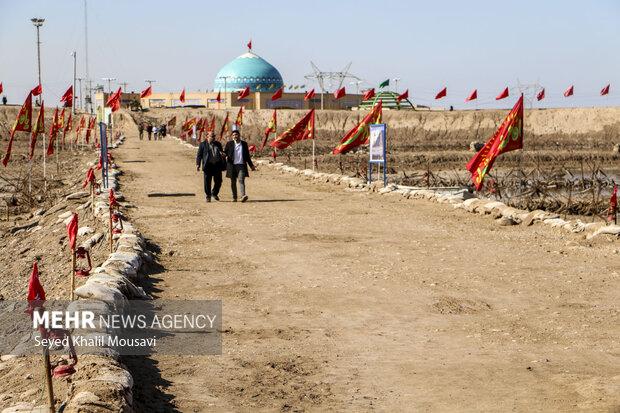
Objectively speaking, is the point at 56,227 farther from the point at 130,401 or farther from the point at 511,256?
the point at 130,401

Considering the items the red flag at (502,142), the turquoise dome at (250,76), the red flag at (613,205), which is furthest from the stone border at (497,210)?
the turquoise dome at (250,76)

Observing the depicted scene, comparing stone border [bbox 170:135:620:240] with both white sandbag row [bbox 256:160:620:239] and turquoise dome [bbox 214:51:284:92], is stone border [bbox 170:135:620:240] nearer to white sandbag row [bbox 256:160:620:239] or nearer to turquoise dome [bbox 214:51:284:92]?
white sandbag row [bbox 256:160:620:239]

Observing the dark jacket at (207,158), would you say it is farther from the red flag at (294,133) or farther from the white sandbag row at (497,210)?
the red flag at (294,133)

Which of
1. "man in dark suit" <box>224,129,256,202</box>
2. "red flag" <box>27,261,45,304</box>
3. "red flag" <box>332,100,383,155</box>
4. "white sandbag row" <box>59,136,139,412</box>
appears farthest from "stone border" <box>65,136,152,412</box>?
"red flag" <box>332,100,383,155</box>

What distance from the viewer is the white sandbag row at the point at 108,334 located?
5685 mm

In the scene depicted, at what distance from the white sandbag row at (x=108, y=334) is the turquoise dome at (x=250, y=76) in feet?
293

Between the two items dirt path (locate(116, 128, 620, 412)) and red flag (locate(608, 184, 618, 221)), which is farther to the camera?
red flag (locate(608, 184, 618, 221))

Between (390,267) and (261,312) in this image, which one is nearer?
(261,312)

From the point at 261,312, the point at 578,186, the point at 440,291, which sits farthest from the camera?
the point at 578,186

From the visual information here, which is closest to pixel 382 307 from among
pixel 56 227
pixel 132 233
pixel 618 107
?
pixel 132 233

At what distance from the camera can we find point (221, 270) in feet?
36.6

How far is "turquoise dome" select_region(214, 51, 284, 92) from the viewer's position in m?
102

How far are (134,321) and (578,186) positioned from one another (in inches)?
909

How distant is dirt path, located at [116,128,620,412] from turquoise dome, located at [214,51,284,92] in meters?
86.6
